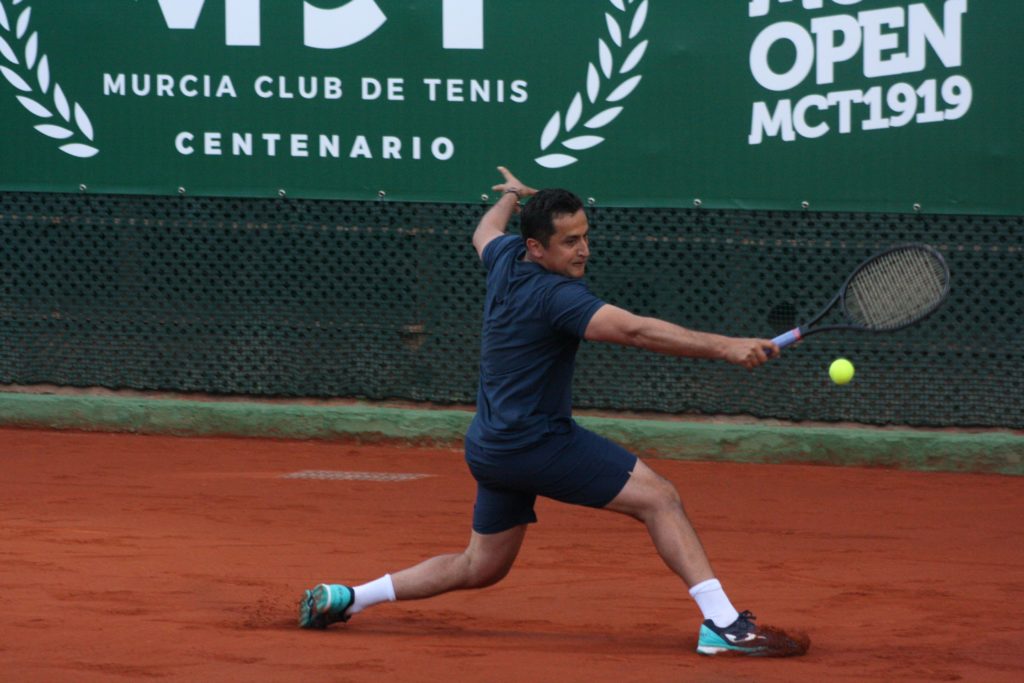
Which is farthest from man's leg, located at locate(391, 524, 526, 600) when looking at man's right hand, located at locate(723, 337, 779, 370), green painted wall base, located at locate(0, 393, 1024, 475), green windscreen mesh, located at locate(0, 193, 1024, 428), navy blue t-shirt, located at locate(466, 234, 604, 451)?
green windscreen mesh, located at locate(0, 193, 1024, 428)

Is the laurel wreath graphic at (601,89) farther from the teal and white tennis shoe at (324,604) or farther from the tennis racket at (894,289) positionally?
the teal and white tennis shoe at (324,604)

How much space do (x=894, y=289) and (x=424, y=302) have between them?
16.3ft

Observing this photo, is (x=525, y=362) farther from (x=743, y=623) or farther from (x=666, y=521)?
(x=743, y=623)

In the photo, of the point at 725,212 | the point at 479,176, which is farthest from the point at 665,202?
the point at 479,176

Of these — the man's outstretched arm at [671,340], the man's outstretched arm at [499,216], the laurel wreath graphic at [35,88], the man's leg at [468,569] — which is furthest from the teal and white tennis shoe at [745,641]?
the laurel wreath graphic at [35,88]

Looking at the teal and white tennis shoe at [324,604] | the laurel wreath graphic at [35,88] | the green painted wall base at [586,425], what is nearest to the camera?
the teal and white tennis shoe at [324,604]

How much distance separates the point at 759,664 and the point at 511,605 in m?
1.16

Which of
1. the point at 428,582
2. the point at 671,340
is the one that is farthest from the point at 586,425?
the point at 671,340

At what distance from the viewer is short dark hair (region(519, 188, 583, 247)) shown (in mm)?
4797

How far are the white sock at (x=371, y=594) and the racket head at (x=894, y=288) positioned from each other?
1.68 m

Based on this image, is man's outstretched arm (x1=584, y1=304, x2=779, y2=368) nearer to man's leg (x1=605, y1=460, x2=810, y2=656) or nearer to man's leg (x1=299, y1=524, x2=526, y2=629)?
man's leg (x1=605, y1=460, x2=810, y2=656)

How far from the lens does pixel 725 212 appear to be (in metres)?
9.34

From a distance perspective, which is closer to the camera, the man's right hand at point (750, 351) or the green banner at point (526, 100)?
the man's right hand at point (750, 351)

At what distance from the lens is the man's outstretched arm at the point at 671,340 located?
4.36 metres
